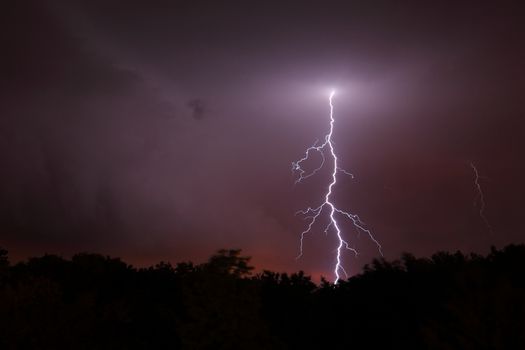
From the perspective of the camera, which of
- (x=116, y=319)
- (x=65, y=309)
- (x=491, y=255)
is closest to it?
(x=491, y=255)

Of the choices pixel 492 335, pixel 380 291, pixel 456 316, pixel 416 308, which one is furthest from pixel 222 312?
pixel 492 335

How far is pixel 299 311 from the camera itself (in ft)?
48.5

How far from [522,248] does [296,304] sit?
671cm

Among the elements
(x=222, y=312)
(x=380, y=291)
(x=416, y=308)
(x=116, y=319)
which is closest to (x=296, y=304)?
(x=222, y=312)

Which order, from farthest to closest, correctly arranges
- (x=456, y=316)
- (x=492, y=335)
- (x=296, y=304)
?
(x=296, y=304) → (x=456, y=316) → (x=492, y=335)

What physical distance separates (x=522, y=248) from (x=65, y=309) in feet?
48.5

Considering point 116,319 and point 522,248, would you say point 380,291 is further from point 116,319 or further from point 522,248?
point 116,319

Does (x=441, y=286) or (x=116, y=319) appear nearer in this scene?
(x=441, y=286)

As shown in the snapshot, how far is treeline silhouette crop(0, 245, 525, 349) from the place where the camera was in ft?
29.9

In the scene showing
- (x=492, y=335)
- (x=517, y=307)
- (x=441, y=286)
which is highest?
(x=441, y=286)

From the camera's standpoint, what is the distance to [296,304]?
15.3 m

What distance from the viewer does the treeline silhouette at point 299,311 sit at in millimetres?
9102

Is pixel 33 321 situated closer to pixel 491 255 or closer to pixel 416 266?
pixel 416 266

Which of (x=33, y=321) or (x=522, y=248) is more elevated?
(x=522, y=248)
